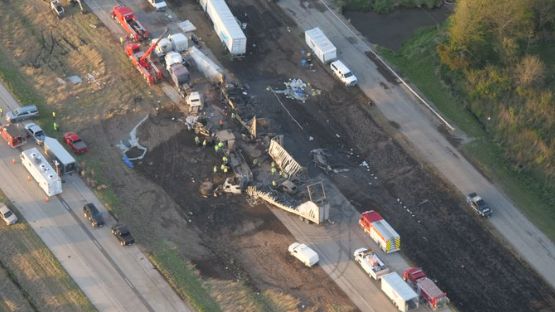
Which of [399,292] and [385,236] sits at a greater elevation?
[385,236]

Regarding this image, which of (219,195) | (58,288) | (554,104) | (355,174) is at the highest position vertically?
(58,288)

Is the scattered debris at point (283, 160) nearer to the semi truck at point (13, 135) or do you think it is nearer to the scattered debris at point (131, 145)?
the scattered debris at point (131, 145)

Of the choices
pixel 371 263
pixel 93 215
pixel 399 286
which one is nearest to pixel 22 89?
pixel 93 215

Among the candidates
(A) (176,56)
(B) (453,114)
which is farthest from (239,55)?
(B) (453,114)

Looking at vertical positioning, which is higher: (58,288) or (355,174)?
(58,288)

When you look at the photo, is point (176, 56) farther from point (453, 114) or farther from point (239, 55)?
point (453, 114)

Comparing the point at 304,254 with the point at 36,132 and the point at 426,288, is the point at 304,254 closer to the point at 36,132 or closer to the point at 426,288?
the point at 426,288

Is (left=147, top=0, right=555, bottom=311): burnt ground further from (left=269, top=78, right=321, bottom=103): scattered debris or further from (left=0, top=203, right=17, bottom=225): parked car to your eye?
(left=0, top=203, right=17, bottom=225): parked car
